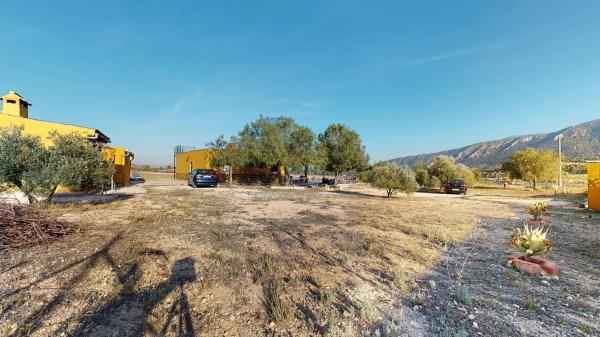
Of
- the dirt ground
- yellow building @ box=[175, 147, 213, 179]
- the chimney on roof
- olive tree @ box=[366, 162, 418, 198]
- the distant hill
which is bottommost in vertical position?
the dirt ground

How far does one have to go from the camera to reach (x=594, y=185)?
40.9 feet

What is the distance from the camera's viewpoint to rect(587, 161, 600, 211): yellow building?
12.3m

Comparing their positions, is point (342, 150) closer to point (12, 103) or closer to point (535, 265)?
point (535, 265)

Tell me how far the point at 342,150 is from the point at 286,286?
2780 cm

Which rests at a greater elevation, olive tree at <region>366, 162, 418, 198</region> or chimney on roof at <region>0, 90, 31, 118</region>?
chimney on roof at <region>0, 90, 31, 118</region>

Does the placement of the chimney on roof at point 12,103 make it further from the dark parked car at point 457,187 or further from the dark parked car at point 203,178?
the dark parked car at point 457,187

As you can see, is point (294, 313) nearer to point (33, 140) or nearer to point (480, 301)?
point (480, 301)

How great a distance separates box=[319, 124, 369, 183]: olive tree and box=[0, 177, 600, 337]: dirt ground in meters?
23.9

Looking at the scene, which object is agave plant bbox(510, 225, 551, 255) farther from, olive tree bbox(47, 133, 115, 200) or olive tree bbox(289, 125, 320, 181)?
olive tree bbox(289, 125, 320, 181)

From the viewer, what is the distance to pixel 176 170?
40969mm

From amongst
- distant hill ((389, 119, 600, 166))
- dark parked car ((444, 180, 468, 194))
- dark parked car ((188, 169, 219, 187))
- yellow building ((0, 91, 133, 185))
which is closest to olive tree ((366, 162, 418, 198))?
dark parked car ((444, 180, 468, 194))

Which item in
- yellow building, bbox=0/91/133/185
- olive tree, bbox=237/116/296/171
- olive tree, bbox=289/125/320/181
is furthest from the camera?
olive tree, bbox=289/125/320/181

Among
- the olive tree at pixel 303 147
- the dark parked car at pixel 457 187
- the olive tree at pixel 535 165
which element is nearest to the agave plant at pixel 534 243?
the dark parked car at pixel 457 187

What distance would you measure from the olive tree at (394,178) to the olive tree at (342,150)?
42.1ft
